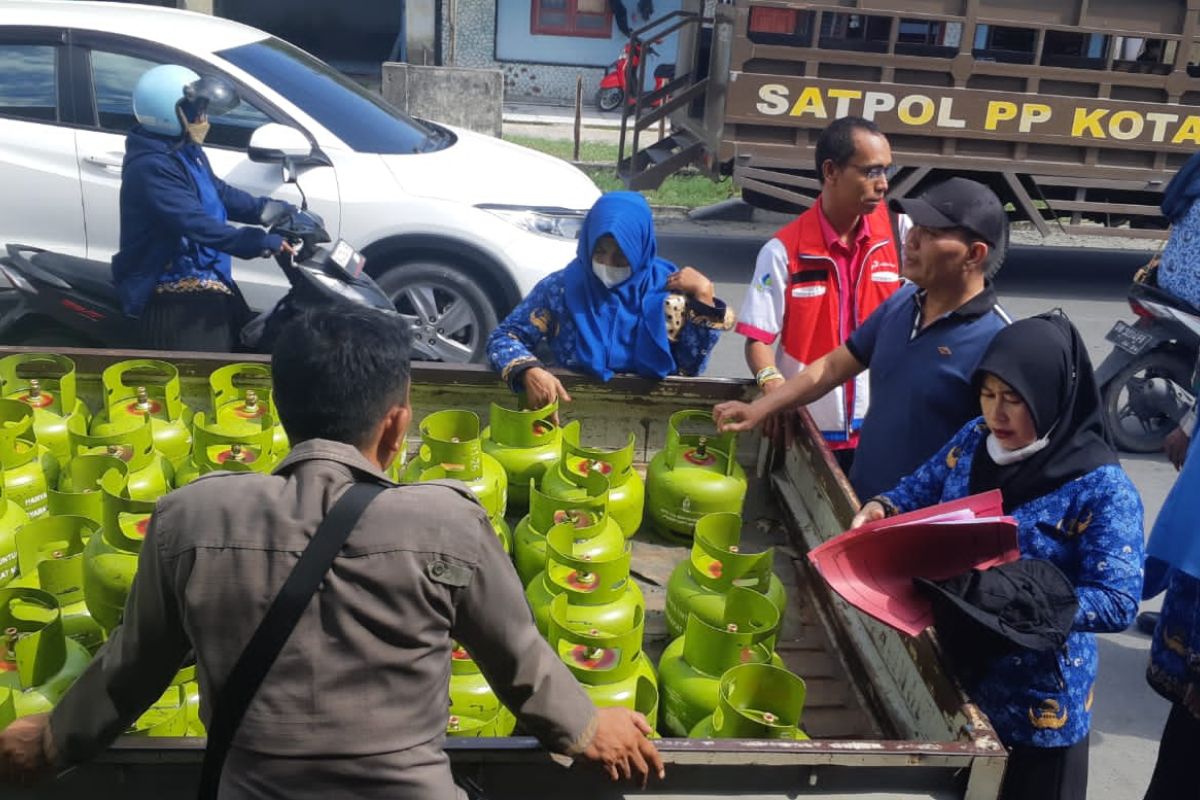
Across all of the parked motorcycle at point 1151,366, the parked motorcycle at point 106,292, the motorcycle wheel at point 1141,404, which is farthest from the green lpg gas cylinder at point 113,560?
the motorcycle wheel at point 1141,404

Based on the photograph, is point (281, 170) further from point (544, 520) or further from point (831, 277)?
point (544, 520)

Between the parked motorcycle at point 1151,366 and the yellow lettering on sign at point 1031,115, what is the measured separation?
348 centimetres

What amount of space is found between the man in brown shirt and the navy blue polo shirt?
1520mm

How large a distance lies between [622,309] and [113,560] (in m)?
1.71

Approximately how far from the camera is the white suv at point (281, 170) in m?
5.27

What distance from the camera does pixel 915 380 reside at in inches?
113

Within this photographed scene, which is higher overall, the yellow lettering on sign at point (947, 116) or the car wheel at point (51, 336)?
the yellow lettering on sign at point (947, 116)

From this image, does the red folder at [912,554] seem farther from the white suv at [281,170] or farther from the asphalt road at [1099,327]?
the white suv at [281,170]

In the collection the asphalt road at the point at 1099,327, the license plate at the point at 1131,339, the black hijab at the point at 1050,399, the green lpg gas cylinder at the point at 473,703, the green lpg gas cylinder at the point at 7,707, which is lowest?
the asphalt road at the point at 1099,327

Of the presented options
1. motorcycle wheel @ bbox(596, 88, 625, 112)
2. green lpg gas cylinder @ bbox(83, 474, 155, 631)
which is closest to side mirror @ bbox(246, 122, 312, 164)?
green lpg gas cylinder @ bbox(83, 474, 155, 631)

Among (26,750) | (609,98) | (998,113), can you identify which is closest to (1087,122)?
(998,113)

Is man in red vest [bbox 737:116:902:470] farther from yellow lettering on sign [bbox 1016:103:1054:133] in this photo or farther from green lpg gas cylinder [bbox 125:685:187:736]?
yellow lettering on sign [bbox 1016:103:1054:133]

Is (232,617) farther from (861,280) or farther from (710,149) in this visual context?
(710,149)

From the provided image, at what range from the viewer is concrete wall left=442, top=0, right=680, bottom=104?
17.6 metres
